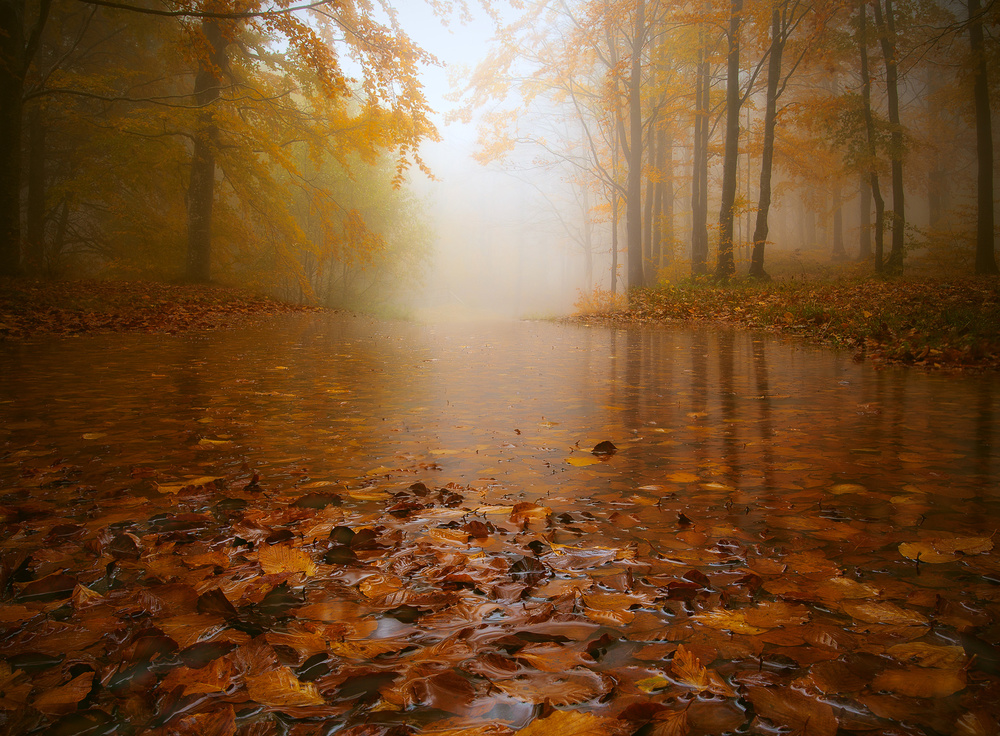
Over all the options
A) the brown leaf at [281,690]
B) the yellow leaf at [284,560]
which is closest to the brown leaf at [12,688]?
the brown leaf at [281,690]

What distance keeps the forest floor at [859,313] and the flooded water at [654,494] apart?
85cm

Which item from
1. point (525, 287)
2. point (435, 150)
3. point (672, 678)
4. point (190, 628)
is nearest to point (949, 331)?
point (672, 678)

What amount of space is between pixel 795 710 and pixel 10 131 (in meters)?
13.9

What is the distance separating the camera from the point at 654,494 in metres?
1.78

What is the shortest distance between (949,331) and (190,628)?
6935 mm

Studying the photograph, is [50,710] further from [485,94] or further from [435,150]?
[435,150]

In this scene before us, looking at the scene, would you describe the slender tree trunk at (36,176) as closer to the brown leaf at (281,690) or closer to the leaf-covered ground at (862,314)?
the leaf-covered ground at (862,314)

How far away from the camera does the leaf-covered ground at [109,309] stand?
6.79 m

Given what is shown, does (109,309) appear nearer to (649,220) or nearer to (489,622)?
(489,622)

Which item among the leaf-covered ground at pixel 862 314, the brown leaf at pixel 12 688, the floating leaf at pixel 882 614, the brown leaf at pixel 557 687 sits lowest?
the brown leaf at pixel 557 687

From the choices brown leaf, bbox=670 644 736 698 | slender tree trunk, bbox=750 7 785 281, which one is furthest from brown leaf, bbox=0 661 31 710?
slender tree trunk, bbox=750 7 785 281

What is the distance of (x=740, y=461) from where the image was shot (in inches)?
83.3

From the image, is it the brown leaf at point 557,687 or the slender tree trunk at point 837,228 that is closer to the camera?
the brown leaf at point 557,687

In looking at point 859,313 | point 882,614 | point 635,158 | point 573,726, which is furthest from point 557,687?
point 635,158
